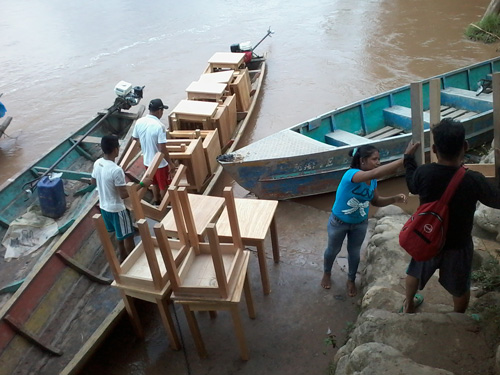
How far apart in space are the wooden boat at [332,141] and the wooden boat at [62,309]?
7.43ft

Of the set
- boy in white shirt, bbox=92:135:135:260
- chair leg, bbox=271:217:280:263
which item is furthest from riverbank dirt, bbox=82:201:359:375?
boy in white shirt, bbox=92:135:135:260

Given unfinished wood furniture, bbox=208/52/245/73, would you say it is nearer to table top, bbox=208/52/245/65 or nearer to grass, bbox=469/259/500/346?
table top, bbox=208/52/245/65

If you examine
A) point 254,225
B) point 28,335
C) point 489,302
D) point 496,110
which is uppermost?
point 496,110

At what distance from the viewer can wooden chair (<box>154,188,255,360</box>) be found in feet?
10.9

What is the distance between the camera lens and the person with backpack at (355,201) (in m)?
3.49

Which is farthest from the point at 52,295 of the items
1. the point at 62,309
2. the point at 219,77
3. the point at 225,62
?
the point at 225,62

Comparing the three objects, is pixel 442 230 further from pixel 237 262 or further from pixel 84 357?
pixel 84 357

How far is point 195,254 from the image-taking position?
3834mm

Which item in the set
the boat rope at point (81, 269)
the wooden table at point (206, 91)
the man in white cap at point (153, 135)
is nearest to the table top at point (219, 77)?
the wooden table at point (206, 91)

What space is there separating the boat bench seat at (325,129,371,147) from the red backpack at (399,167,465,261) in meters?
4.20

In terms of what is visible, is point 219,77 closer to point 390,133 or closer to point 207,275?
point 390,133

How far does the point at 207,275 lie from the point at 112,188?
147 centimetres

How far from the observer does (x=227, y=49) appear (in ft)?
49.3

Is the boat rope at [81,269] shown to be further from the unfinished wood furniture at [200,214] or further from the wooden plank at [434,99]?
the wooden plank at [434,99]
